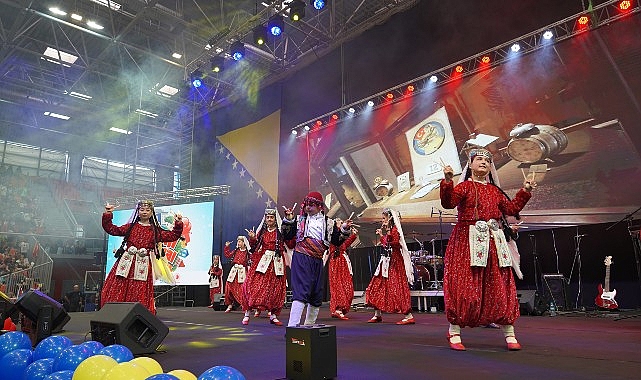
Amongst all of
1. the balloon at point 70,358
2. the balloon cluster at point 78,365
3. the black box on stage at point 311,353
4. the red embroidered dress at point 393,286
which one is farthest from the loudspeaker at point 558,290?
the balloon at point 70,358

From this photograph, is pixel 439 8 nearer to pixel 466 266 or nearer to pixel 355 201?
pixel 355 201

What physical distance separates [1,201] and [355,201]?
12273mm

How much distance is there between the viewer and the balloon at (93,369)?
186cm

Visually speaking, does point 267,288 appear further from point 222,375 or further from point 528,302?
point 222,375

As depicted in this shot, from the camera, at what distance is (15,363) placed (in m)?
2.32

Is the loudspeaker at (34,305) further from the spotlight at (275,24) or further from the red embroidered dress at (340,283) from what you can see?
the spotlight at (275,24)

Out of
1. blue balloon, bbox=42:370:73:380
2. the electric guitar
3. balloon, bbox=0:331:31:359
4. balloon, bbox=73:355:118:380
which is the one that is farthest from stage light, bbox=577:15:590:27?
balloon, bbox=0:331:31:359

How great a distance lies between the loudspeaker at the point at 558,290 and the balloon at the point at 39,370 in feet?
24.4

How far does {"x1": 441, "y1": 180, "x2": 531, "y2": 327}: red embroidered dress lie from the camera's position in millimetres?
3348

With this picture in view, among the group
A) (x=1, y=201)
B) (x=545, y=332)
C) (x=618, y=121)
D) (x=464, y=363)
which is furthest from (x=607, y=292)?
(x=1, y=201)

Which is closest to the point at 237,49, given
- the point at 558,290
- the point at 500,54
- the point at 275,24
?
the point at 275,24

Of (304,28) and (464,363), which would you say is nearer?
(464,363)

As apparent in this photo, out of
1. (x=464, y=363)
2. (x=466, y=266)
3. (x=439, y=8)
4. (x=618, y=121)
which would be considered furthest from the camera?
(x=439, y=8)

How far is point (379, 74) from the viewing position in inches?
403
